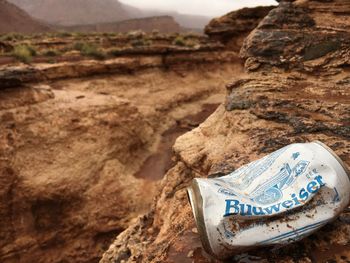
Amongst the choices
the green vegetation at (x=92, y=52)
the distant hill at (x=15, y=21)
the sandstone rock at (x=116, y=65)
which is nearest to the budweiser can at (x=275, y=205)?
the sandstone rock at (x=116, y=65)

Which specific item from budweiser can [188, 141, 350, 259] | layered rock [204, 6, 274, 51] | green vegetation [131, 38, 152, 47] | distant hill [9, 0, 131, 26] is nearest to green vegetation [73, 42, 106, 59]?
green vegetation [131, 38, 152, 47]

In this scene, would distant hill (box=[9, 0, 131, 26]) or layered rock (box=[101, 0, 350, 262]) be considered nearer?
layered rock (box=[101, 0, 350, 262])

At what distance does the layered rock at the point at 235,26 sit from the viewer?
14.1m

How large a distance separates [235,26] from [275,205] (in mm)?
14029

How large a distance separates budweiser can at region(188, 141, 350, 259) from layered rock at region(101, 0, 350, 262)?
169 millimetres

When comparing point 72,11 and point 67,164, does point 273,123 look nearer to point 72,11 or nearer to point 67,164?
point 67,164

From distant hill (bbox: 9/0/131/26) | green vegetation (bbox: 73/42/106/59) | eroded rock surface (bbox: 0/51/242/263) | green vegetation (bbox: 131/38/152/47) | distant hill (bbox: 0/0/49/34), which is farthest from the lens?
distant hill (bbox: 9/0/131/26)

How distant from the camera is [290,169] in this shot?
1975mm

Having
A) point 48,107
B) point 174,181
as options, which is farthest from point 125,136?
point 174,181

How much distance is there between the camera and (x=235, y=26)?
14.8 m

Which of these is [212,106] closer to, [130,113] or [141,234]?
[130,113]

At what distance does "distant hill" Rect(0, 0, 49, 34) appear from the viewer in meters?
45.6

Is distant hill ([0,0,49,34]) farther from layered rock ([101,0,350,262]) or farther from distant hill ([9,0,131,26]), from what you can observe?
layered rock ([101,0,350,262])

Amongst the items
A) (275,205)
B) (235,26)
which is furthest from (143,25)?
(275,205)
